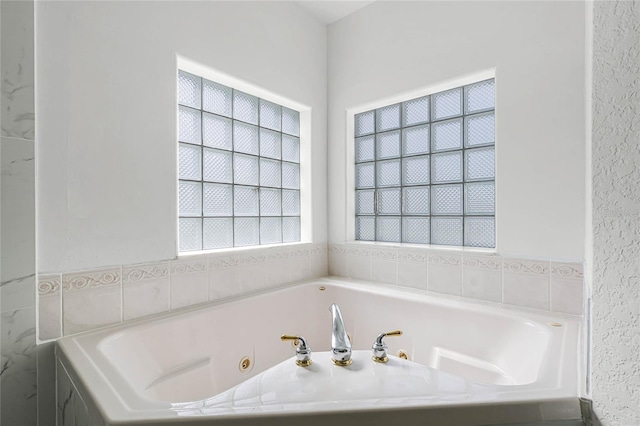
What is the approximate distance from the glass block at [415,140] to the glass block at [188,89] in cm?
132

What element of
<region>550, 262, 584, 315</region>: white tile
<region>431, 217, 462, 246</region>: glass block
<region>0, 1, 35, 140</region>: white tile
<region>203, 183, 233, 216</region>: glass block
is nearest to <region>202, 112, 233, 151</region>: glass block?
<region>203, 183, 233, 216</region>: glass block

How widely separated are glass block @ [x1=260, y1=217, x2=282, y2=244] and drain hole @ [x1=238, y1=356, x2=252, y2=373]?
28.1 inches

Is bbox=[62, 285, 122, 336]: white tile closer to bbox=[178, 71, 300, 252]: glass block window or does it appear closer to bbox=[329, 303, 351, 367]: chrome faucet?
bbox=[178, 71, 300, 252]: glass block window

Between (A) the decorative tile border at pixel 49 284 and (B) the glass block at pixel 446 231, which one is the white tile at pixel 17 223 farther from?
(B) the glass block at pixel 446 231

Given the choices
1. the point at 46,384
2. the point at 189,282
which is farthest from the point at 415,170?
the point at 46,384

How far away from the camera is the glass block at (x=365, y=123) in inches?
90.4

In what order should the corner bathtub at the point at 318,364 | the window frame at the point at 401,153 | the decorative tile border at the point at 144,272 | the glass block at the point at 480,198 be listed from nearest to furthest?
the corner bathtub at the point at 318,364
the decorative tile border at the point at 144,272
the window frame at the point at 401,153
the glass block at the point at 480,198

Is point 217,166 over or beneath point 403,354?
over

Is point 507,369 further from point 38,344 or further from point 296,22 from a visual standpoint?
point 296,22

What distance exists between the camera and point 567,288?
56.4 inches

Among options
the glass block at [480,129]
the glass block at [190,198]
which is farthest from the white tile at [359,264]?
the glass block at [190,198]

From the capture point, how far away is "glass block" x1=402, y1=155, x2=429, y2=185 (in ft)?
6.73

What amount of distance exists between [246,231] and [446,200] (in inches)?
49.6

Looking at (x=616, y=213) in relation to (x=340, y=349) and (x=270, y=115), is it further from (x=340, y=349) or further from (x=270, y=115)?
(x=270, y=115)
